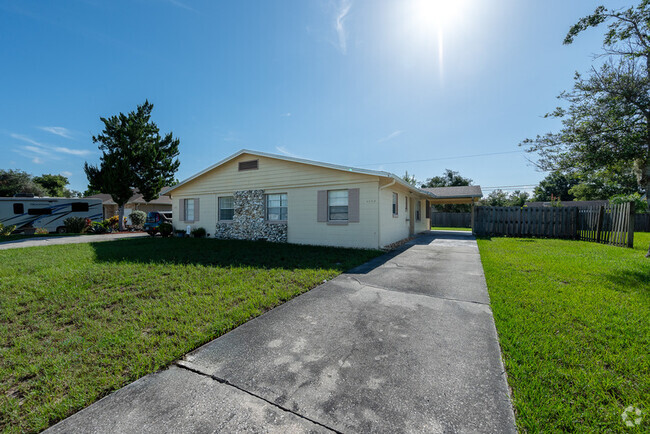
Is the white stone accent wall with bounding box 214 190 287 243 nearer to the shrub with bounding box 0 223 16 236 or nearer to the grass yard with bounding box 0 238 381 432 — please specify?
the grass yard with bounding box 0 238 381 432

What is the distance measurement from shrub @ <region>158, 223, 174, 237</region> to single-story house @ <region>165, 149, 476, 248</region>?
0.40 m

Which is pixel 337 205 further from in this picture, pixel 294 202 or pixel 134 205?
pixel 134 205

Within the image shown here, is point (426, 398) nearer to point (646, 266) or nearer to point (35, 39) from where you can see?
point (646, 266)

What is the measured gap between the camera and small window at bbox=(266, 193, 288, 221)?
10.9 meters

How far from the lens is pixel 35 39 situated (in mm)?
7926

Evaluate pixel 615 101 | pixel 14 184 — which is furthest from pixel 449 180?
pixel 14 184

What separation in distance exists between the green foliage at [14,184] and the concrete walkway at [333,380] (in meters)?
40.3

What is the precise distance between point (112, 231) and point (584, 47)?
26322 mm

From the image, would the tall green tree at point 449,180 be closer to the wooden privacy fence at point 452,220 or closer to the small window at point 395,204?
the wooden privacy fence at point 452,220

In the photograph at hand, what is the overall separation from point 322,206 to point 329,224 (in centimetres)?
77

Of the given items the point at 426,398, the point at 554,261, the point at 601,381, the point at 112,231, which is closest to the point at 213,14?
the point at 426,398

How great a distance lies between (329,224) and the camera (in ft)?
31.8

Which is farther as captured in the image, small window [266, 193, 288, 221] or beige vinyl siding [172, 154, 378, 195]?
small window [266, 193, 288, 221]

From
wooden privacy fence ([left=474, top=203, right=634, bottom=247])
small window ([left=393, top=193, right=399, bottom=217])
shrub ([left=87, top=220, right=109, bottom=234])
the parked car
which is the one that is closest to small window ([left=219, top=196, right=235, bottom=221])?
the parked car
